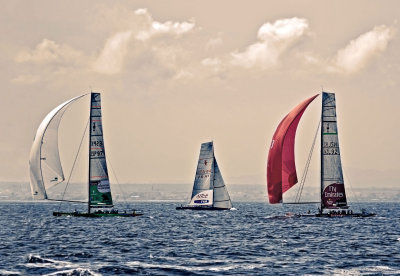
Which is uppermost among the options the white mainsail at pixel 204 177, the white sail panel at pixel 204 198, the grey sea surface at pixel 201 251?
the white mainsail at pixel 204 177

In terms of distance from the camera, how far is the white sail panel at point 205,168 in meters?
105

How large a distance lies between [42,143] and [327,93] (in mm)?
33012

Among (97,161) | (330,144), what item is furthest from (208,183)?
(330,144)

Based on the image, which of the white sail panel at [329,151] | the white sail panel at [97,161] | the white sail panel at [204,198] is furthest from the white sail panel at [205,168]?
the white sail panel at [329,151]

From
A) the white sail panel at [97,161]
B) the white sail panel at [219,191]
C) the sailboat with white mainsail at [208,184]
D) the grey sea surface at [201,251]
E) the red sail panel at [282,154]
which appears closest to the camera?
the grey sea surface at [201,251]

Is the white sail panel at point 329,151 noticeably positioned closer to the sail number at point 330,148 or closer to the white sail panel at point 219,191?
the sail number at point 330,148

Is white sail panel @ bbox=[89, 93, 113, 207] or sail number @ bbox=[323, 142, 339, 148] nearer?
sail number @ bbox=[323, 142, 339, 148]

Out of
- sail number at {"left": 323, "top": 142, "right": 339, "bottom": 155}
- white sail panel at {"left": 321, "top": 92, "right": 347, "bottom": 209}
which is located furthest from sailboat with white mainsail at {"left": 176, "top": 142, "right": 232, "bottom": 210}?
sail number at {"left": 323, "top": 142, "right": 339, "bottom": 155}

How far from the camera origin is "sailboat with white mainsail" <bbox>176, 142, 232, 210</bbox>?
105m

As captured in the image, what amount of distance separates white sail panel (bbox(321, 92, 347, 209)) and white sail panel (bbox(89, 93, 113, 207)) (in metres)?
25.9

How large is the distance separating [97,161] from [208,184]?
3222 centimetres

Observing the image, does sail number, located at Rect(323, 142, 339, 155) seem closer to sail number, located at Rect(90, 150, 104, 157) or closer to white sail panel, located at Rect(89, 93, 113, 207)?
white sail panel, located at Rect(89, 93, 113, 207)

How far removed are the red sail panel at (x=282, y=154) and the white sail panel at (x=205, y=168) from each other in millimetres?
30096

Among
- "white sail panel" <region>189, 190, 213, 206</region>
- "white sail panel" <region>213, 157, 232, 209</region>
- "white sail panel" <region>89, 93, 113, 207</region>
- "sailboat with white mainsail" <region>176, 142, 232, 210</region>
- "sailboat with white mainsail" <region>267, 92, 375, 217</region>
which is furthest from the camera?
"white sail panel" <region>189, 190, 213, 206</region>
